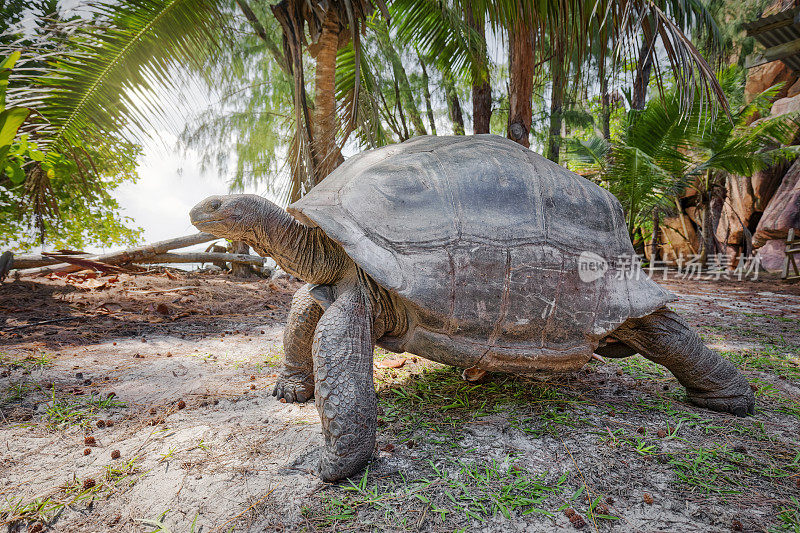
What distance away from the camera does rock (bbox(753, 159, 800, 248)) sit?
42.8ft

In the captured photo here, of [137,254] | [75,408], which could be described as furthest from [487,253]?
[137,254]

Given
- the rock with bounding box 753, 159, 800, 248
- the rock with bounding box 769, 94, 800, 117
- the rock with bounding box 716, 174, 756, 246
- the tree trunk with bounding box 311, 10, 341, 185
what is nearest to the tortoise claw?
the tree trunk with bounding box 311, 10, 341, 185

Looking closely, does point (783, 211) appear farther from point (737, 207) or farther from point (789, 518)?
point (789, 518)

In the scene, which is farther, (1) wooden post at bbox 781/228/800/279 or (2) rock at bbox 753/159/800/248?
(2) rock at bbox 753/159/800/248

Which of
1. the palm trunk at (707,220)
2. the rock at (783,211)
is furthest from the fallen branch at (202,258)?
the rock at (783,211)

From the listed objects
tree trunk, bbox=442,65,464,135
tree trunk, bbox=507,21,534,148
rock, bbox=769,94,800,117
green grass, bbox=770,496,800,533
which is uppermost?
rock, bbox=769,94,800,117

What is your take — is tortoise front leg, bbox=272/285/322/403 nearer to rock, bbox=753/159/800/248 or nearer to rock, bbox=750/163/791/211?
rock, bbox=753/159/800/248

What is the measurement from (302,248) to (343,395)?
103cm

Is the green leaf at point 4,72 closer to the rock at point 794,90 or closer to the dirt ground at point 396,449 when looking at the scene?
the dirt ground at point 396,449

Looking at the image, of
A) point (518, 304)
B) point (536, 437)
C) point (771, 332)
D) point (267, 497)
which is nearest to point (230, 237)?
point (267, 497)

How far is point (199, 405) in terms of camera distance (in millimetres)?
2652

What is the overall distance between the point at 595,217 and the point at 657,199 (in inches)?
319

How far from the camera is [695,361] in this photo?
2625 millimetres

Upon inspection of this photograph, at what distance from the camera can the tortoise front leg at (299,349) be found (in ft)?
8.39
